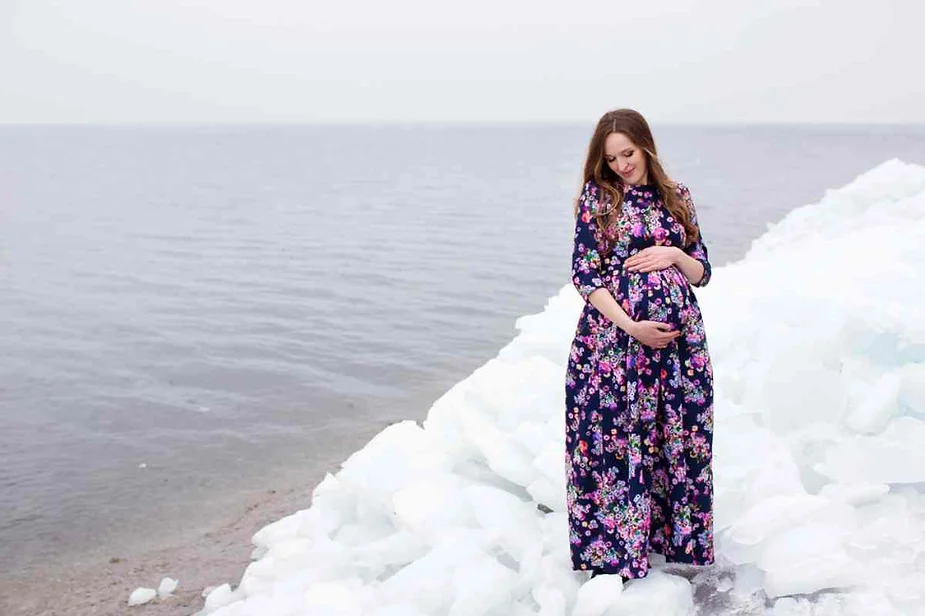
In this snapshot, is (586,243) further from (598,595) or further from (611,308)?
(598,595)

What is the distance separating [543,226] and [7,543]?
16.6m

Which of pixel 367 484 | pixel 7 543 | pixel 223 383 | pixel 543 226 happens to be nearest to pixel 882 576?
pixel 367 484

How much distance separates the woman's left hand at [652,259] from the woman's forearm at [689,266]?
0.07 feet

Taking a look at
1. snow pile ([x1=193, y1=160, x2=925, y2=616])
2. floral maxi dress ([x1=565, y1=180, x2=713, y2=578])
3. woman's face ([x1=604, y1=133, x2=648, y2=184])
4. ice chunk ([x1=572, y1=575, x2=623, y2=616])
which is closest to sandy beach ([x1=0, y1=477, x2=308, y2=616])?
snow pile ([x1=193, y1=160, x2=925, y2=616])

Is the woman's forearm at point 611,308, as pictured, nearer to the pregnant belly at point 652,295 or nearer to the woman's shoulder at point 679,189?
the pregnant belly at point 652,295

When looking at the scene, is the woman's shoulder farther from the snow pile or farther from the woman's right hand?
the snow pile

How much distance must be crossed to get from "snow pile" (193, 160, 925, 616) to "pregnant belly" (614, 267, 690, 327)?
0.95m

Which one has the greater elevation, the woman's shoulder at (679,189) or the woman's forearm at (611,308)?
the woman's shoulder at (679,189)

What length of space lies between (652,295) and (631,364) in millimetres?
253

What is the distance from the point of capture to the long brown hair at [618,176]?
3.05 meters

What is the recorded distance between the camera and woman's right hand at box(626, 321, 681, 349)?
298 cm

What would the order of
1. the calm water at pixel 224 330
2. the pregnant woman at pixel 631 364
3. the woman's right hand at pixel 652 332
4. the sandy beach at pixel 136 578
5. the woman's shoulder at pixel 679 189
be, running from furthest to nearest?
the calm water at pixel 224 330, the sandy beach at pixel 136 578, the woman's shoulder at pixel 679 189, the pregnant woman at pixel 631 364, the woman's right hand at pixel 652 332

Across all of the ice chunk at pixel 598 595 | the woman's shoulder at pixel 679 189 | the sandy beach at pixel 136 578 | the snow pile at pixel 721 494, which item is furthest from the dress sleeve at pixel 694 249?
the sandy beach at pixel 136 578

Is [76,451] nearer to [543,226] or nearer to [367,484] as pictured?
[367,484]
